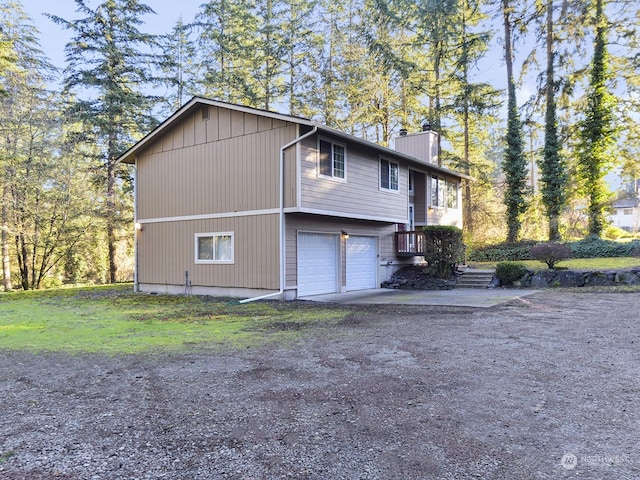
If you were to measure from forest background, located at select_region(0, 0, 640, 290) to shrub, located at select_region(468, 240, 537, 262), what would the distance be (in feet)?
2.50

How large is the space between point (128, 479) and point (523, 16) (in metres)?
24.8

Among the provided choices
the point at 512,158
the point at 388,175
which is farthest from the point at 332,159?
the point at 512,158

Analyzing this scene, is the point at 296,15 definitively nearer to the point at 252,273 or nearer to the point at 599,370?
the point at 252,273

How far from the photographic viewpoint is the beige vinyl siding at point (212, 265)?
11031 millimetres

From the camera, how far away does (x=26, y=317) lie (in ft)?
28.3

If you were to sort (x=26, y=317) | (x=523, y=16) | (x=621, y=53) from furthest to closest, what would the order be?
(x=523, y=16) < (x=621, y=53) < (x=26, y=317)

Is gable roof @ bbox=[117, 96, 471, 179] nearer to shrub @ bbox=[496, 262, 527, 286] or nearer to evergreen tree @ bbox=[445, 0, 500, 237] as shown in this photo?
shrub @ bbox=[496, 262, 527, 286]

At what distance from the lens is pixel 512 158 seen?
20609mm

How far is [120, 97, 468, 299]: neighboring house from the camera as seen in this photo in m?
10.8

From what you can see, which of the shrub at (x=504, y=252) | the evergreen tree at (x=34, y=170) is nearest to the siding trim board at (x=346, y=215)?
the shrub at (x=504, y=252)

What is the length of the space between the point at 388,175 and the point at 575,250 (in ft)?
30.8

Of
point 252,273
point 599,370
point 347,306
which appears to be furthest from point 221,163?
point 599,370

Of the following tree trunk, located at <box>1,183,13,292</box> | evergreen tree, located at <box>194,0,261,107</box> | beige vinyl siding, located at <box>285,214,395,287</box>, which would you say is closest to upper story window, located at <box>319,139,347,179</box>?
beige vinyl siding, located at <box>285,214,395,287</box>

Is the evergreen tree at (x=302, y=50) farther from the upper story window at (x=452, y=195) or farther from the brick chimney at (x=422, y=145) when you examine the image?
the upper story window at (x=452, y=195)
